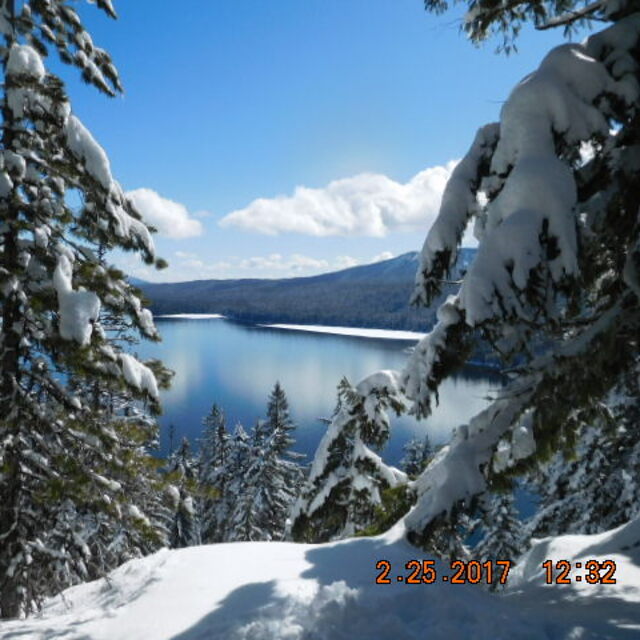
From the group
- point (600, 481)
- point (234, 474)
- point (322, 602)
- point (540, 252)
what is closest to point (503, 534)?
point (600, 481)

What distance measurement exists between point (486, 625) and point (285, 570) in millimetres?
2393

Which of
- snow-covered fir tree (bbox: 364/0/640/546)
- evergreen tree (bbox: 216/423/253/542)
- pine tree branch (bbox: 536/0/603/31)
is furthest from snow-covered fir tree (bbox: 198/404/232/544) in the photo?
pine tree branch (bbox: 536/0/603/31)

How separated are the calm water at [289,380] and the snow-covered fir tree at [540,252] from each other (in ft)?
80.2

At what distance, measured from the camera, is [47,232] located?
598cm

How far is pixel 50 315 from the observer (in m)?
6.30

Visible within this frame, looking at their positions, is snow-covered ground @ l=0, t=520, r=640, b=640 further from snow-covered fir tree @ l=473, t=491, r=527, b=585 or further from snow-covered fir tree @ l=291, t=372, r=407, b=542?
snow-covered fir tree @ l=473, t=491, r=527, b=585

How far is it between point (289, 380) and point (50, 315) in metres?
93.7

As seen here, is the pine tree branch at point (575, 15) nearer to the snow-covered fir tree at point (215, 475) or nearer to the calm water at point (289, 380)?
the calm water at point (289, 380)

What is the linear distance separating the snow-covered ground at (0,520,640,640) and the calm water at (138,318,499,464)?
22.3 m

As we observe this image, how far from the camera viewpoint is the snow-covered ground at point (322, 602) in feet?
12.6

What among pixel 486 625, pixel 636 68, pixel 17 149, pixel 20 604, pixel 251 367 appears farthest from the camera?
pixel 251 367

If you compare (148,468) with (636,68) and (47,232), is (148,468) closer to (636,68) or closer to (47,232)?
(47,232)

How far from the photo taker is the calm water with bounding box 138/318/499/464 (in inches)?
2594

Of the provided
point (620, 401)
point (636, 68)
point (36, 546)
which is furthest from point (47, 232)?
point (620, 401)
